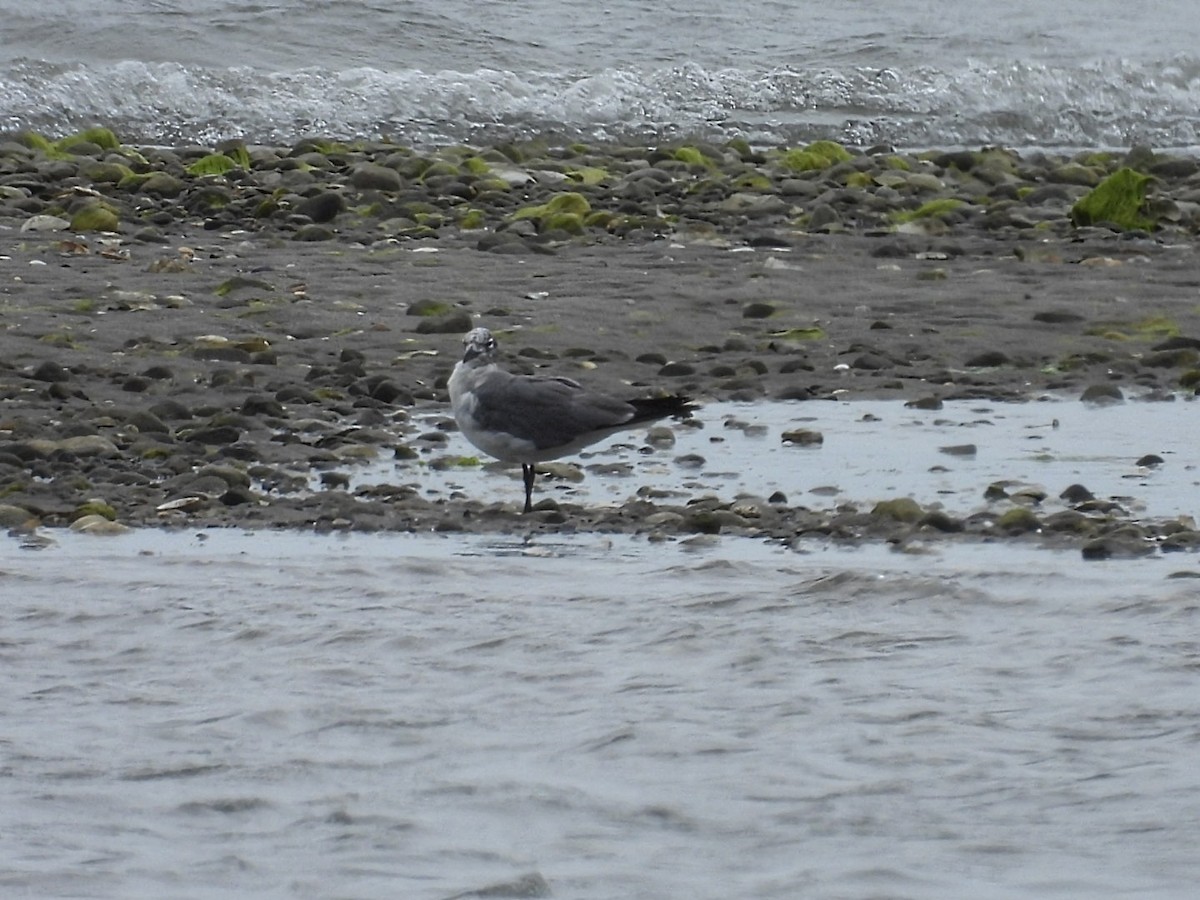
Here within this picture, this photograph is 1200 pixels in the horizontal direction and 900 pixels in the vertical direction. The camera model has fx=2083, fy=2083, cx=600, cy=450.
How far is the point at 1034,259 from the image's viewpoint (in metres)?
9.88

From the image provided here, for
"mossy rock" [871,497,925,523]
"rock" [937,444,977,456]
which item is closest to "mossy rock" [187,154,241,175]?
"rock" [937,444,977,456]

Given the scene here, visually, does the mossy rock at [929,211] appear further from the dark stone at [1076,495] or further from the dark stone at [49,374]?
the dark stone at [49,374]

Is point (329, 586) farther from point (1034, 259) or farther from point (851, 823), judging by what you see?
point (1034, 259)

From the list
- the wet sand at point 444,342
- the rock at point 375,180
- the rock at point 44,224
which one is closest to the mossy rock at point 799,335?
the wet sand at point 444,342

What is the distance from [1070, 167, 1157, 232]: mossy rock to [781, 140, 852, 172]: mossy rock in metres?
2.27

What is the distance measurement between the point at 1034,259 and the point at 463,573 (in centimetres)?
514

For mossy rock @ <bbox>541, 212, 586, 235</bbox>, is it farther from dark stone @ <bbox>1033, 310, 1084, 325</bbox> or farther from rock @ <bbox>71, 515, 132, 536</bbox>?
rock @ <bbox>71, 515, 132, 536</bbox>

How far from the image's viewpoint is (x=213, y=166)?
1224 centimetres

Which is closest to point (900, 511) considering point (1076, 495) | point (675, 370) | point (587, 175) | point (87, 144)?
point (1076, 495)

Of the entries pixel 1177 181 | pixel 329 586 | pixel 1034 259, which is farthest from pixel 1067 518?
pixel 1177 181

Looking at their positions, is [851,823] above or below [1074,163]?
below

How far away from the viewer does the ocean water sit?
17094mm

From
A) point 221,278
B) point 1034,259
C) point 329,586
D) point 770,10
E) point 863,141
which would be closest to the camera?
point 329,586

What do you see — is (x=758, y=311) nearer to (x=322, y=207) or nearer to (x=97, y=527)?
(x=322, y=207)
